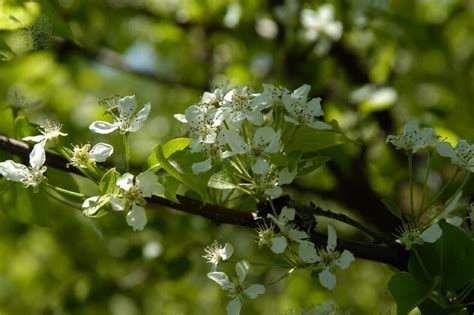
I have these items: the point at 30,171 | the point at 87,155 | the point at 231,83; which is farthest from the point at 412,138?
the point at 231,83

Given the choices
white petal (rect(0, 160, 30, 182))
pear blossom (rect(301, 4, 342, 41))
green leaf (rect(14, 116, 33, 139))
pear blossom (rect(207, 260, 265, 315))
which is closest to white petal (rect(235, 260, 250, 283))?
pear blossom (rect(207, 260, 265, 315))

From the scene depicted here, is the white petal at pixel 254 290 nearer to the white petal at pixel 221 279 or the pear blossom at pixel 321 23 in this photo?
the white petal at pixel 221 279

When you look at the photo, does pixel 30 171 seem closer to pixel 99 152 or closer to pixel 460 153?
pixel 99 152

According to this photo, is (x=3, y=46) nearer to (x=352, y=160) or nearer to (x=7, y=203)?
(x=7, y=203)

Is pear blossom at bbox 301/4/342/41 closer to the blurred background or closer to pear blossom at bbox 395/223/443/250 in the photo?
the blurred background

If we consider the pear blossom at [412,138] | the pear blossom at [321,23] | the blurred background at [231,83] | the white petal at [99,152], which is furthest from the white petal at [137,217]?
the pear blossom at [321,23]

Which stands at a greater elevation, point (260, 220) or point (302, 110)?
point (302, 110)

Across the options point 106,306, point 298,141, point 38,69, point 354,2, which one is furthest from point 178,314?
point 298,141
